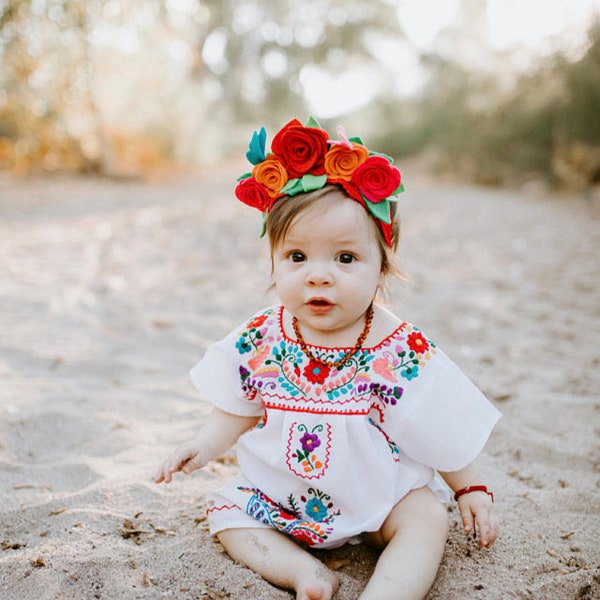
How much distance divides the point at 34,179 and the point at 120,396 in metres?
8.90

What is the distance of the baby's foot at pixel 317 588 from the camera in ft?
4.90

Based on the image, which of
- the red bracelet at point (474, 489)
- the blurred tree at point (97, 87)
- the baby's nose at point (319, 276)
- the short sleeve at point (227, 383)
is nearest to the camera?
the baby's nose at point (319, 276)

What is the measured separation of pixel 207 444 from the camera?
1821mm

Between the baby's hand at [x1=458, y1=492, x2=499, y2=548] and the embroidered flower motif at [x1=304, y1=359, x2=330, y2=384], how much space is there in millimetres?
508

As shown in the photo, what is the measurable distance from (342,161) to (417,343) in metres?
0.54

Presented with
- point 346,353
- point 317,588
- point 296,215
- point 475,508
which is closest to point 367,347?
point 346,353

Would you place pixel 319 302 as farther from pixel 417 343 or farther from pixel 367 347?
pixel 417 343

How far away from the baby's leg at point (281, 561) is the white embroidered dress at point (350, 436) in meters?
0.03

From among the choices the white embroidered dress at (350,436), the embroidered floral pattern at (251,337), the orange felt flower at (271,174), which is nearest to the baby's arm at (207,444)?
the white embroidered dress at (350,436)

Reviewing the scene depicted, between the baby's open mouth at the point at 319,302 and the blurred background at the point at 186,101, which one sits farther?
the blurred background at the point at 186,101

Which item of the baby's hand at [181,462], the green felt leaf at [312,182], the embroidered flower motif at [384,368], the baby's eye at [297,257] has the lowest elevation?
the baby's hand at [181,462]

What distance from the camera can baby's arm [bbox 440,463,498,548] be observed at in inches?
65.1

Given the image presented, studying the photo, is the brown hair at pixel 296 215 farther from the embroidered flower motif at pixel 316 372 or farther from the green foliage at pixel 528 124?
the green foliage at pixel 528 124

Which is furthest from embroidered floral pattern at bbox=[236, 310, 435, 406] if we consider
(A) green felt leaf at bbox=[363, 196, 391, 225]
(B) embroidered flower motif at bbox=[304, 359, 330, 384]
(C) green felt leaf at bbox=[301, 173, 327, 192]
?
(C) green felt leaf at bbox=[301, 173, 327, 192]
